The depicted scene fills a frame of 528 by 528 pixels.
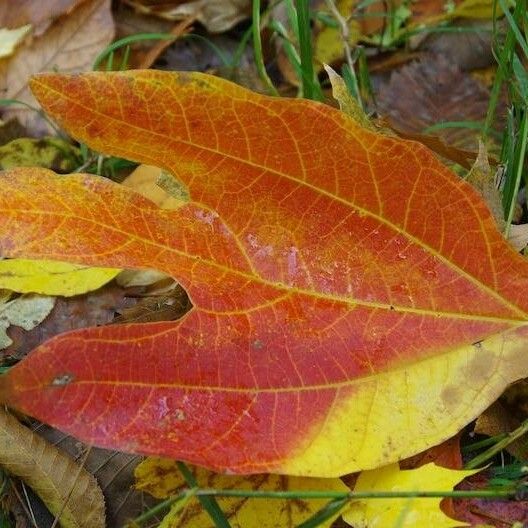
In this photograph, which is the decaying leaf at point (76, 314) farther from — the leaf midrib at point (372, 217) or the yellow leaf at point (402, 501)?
the yellow leaf at point (402, 501)

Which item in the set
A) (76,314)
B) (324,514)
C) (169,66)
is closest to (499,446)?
(324,514)

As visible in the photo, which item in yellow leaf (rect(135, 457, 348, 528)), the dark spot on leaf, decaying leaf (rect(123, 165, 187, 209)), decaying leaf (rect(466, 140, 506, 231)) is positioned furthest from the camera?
decaying leaf (rect(123, 165, 187, 209))

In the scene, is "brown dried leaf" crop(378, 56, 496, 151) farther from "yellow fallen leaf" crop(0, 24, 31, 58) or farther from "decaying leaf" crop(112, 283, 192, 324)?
"yellow fallen leaf" crop(0, 24, 31, 58)

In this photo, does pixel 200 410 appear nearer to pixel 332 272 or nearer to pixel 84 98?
pixel 332 272

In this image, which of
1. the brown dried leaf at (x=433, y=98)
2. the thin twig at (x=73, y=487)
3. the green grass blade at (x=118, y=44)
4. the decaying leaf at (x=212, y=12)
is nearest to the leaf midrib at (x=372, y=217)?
the thin twig at (x=73, y=487)

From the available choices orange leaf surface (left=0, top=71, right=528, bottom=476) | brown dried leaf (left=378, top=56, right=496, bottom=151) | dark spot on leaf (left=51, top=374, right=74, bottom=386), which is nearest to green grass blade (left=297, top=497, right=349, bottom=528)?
orange leaf surface (left=0, top=71, right=528, bottom=476)

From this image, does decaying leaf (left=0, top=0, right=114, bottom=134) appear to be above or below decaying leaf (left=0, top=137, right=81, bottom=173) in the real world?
above

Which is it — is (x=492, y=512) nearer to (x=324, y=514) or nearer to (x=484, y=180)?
(x=324, y=514)
